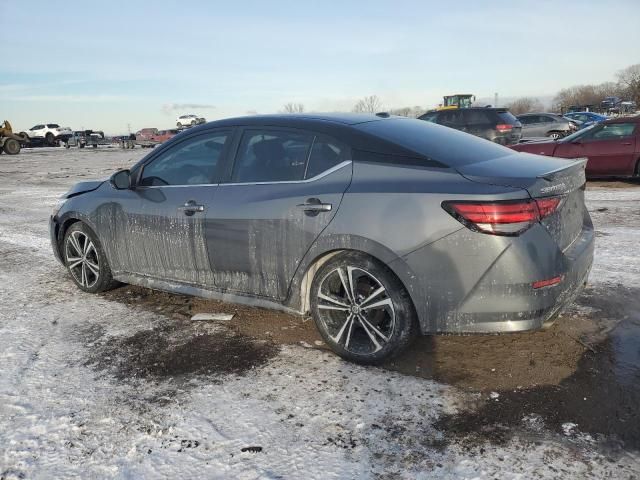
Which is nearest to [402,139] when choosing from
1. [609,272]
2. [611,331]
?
[611,331]

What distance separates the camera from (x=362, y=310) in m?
3.28

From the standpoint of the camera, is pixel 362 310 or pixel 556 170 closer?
pixel 556 170

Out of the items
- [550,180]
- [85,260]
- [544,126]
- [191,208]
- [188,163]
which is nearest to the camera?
[550,180]

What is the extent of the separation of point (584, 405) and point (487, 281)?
0.80 m

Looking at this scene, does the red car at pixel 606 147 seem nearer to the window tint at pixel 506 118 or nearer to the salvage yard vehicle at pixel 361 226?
the window tint at pixel 506 118

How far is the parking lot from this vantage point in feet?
7.85

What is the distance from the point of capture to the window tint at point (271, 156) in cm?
355

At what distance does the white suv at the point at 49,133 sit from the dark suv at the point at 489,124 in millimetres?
45072

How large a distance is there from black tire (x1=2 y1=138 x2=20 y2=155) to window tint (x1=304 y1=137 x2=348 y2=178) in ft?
122

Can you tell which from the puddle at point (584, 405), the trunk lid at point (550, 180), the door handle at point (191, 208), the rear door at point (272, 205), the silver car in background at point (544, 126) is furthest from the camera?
the silver car in background at point (544, 126)

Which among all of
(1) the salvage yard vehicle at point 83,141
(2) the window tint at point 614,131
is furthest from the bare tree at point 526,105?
(2) the window tint at point 614,131

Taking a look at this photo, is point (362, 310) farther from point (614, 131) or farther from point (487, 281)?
point (614, 131)

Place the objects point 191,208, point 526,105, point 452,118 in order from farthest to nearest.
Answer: point 526,105, point 452,118, point 191,208

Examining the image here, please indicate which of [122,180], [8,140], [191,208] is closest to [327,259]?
[191,208]
